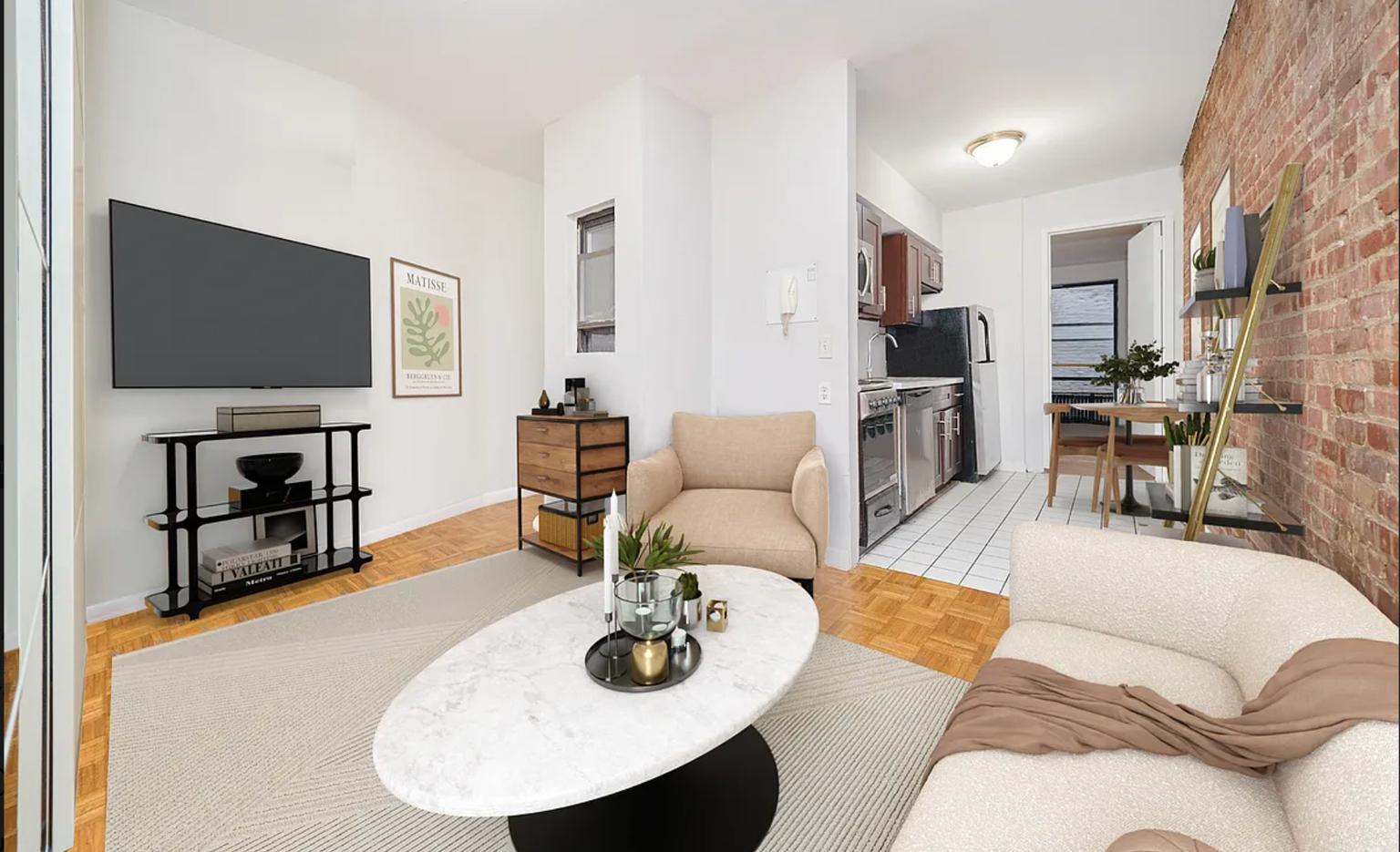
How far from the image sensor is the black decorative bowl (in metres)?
2.58

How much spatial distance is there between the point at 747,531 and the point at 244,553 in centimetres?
232

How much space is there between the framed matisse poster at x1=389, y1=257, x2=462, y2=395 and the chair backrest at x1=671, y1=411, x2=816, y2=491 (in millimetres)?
1987

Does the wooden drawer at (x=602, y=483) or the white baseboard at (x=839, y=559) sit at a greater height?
the wooden drawer at (x=602, y=483)

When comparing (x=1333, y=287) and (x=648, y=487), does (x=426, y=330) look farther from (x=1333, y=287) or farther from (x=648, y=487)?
A: (x=1333, y=287)

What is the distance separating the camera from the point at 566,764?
2.93 feet

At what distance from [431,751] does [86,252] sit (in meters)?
2.77

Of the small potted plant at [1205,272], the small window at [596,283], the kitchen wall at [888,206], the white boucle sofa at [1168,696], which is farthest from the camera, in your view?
the kitchen wall at [888,206]

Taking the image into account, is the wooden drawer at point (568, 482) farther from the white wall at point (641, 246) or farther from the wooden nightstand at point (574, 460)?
the white wall at point (641, 246)

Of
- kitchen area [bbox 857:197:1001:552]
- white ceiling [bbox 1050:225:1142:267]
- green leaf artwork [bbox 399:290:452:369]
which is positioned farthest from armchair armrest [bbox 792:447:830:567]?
white ceiling [bbox 1050:225:1142:267]

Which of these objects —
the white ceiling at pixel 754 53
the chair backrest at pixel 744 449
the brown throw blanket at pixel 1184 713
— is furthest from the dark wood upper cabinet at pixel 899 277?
the brown throw blanket at pixel 1184 713

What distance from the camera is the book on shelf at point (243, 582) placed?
2488 mm

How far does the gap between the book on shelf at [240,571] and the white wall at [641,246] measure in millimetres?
1668

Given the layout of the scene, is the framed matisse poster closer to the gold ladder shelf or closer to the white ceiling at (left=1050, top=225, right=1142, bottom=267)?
the gold ladder shelf

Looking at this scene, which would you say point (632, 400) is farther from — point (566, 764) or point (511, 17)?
point (566, 764)
